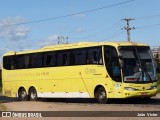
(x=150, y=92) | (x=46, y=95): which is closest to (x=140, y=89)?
(x=150, y=92)

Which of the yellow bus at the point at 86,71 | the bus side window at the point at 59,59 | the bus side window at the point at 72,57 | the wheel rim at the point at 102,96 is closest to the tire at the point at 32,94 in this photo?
the yellow bus at the point at 86,71

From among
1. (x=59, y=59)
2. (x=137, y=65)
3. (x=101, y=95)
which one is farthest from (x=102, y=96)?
(x=59, y=59)

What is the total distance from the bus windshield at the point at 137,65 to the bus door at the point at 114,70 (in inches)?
13.6

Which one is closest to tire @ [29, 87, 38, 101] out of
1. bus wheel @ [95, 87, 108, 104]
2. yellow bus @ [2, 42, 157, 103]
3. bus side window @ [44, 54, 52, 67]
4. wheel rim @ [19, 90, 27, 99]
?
yellow bus @ [2, 42, 157, 103]

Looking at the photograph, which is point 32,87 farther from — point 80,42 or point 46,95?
point 80,42

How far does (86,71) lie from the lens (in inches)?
1038

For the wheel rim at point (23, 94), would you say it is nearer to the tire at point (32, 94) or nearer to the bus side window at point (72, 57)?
the tire at point (32, 94)

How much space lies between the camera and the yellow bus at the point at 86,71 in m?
24.5

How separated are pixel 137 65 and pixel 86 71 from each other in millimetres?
3137

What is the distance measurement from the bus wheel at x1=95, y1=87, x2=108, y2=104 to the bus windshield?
1.74 meters

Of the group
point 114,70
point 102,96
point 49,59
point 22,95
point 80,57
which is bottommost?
point 102,96

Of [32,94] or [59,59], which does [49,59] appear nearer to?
[59,59]

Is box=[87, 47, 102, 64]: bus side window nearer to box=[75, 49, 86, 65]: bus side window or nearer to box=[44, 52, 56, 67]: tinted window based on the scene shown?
box=[75, 49, 86, 65]: bus side window

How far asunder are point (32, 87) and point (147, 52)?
906cm
